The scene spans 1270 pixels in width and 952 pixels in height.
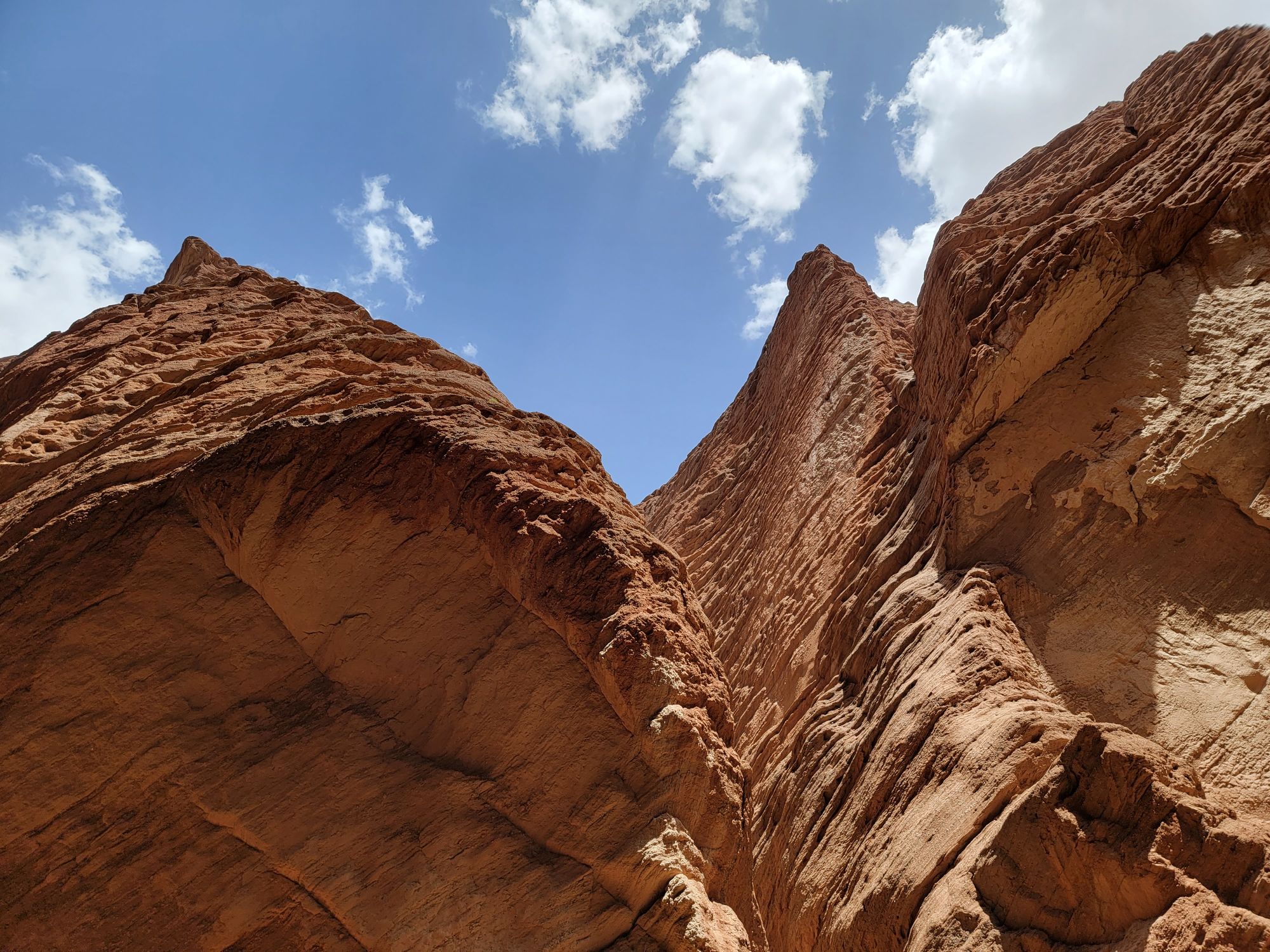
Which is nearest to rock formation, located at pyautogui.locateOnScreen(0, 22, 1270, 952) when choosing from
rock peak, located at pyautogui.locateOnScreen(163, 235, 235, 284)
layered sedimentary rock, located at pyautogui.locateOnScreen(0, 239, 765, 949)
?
layered sedimentary rock, located at pyautogui.locateOnScreen(0, 239, 765, 949)

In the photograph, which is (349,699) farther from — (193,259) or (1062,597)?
(193,259)

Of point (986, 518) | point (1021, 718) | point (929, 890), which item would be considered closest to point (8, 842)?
point (929, 890)

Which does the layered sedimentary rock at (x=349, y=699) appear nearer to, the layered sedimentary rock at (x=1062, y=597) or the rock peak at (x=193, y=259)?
the layered sedimentary rock at (x=1062, y=597)

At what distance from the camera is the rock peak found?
1931cm

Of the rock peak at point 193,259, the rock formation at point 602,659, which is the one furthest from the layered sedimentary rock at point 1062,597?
the rock peak at point 193,259

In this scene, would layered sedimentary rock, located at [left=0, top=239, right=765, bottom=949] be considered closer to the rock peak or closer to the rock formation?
the rock formation

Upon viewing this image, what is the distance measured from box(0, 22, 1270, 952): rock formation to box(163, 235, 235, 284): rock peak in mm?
8192

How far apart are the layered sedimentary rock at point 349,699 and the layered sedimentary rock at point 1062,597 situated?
1.77 metres

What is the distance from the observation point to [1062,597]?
9539 millimetres

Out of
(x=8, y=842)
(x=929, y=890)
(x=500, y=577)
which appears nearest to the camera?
(x=8, y=842)

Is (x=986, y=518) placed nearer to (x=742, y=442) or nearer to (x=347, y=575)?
(x=347, y=575)

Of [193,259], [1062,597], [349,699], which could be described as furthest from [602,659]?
[193,259]

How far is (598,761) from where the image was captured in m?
7.65

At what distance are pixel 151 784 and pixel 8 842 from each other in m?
1.13
